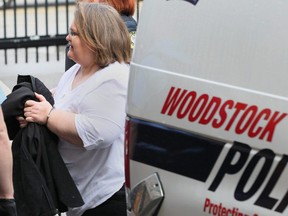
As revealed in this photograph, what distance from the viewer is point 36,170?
164 inches

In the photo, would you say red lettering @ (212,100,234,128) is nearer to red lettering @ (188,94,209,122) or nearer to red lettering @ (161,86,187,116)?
red lettering @ (188,94,209,122)

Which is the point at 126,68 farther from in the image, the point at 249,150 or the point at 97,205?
the point at 249,150

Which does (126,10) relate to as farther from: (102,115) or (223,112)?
(223,112)

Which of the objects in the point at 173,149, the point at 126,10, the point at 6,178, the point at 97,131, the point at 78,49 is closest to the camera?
the point at 173,149

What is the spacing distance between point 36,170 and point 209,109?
1.25m

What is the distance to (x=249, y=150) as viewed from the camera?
319 centimetres

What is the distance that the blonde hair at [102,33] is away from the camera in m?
4.21

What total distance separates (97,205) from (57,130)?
1.60 feet

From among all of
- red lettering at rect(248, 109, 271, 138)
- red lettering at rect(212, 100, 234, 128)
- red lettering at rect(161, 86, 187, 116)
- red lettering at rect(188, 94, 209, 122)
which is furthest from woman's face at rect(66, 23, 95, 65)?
red lettering at rect(248, 109, 271, 138)

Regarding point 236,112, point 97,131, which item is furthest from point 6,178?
point 236,112

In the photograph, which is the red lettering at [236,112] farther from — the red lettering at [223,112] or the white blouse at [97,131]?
the white blouse at [97,131]

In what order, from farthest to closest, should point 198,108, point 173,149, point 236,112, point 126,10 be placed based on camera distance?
point 126,10, point 173,149, point 198,108, point 236,112

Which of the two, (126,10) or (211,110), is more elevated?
(211,110)

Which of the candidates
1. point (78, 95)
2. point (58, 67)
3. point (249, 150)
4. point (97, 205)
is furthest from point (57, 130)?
point (58, 67)
